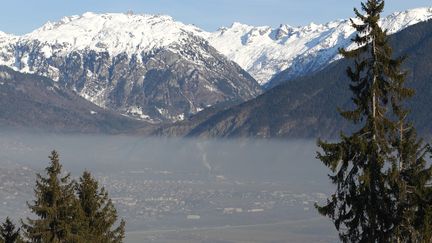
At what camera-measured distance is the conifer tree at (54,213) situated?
51406mm

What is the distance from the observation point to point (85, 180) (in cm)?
5597

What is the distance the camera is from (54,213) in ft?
170

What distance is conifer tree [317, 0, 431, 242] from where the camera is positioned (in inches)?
1583

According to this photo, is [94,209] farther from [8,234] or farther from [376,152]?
[376,152]

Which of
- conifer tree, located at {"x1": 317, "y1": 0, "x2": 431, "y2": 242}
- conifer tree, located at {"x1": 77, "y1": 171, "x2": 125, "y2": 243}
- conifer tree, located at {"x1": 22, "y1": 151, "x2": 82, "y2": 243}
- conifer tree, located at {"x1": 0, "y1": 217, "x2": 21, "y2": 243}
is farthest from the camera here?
conifer tree, located at {"x1": 77, "y1": 171, "x2": 125, "y2": 243}

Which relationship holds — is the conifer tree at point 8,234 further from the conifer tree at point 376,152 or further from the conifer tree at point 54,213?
the conifer tree at point 376,152

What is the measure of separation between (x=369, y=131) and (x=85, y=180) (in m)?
20.7

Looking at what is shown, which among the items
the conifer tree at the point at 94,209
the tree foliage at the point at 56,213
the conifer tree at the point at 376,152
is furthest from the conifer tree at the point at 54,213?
the conifer tree at the point at 376,152

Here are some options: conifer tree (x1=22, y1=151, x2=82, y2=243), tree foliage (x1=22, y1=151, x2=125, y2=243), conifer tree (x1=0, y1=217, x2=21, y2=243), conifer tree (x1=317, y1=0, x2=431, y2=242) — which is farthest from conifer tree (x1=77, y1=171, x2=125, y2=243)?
conifer tree (x1=317, y1=0, x2=431, y2=242)

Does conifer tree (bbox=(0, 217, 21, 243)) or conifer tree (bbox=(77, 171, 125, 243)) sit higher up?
conifer tree (bbox=(77, 171, 125, 243))

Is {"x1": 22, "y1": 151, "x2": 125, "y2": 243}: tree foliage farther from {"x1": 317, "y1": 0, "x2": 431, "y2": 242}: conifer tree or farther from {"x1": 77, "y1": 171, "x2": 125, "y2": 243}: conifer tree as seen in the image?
{"x1": 317, "y1": 0, "x2": 431, "y2": 242}: conifer tree

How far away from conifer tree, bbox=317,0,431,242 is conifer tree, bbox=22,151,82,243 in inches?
647

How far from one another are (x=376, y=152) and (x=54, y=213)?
751 inches

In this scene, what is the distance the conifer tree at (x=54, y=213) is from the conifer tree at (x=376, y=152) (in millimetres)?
16439
